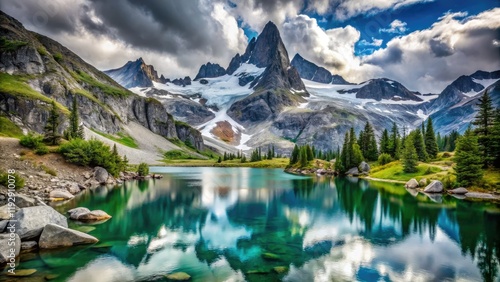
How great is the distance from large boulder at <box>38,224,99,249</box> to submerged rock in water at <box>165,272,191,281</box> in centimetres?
989

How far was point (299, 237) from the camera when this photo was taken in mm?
26922

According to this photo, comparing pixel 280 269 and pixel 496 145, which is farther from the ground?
pixel 496 145

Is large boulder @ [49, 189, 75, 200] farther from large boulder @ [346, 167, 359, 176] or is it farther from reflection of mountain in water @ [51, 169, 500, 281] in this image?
large boulder @ [346, 167, 359, 176]

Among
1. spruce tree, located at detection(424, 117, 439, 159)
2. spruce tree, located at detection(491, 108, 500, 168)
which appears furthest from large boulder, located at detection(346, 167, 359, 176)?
spruce tree, located at detection(491, 108, 500, 168)

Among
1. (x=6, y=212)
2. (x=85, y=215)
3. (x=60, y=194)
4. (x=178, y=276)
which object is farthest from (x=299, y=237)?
Answer: (x=60, y=194)

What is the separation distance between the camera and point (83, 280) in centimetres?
1659

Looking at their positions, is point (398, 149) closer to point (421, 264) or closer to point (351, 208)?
point (351, 208)

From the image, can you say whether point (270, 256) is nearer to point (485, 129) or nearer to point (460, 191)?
point (460, 191)

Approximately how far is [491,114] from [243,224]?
2372 inches

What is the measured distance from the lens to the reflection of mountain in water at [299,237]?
766 inches

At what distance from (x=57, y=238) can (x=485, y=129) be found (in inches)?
2964

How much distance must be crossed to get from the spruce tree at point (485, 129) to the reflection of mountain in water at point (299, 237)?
20.0 metres

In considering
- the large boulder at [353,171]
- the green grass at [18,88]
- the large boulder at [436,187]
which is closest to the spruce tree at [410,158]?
the large boulder at [436,187]

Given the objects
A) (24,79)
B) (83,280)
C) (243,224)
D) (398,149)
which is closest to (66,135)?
(243,224)
